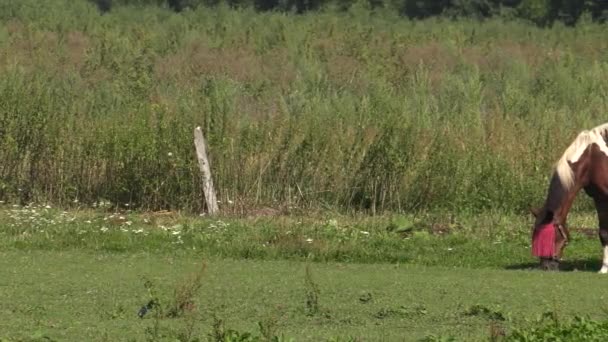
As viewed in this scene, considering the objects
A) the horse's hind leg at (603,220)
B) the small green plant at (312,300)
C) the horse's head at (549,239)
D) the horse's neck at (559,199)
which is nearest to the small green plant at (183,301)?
the small green plant at (312,300)

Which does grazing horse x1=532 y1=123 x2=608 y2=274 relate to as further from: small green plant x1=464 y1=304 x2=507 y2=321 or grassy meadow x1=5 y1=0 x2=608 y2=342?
small green plant x1=464 y1=304 x2=507 y2=321

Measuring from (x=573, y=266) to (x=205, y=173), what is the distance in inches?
237

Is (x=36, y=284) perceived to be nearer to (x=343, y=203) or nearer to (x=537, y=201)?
(x=343, y=203)

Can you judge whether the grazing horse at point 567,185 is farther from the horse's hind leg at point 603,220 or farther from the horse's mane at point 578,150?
the horse's hind leg at point 603,220

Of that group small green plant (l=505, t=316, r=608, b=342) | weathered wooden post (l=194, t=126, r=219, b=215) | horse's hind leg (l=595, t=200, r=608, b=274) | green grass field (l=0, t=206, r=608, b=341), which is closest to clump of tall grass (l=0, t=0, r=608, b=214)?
weathered wooden post (l=194, t=126, r=219, b=215)

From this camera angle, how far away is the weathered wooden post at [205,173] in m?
19.5

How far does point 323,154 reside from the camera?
66.8 feet

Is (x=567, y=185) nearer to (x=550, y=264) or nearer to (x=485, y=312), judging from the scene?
(x=550, y=264)

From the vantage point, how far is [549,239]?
1506cm

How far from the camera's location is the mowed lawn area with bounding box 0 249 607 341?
35.2 ft

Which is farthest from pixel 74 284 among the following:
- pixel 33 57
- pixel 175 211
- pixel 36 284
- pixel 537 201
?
pixel 33 57

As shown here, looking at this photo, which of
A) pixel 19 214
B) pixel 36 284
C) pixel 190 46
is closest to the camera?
pixel 36 284

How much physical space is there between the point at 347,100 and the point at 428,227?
12.9ft

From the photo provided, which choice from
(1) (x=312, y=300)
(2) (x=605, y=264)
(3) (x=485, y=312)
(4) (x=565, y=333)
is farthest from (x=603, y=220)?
(4) (x=565, y=333)
